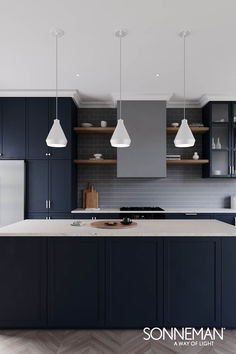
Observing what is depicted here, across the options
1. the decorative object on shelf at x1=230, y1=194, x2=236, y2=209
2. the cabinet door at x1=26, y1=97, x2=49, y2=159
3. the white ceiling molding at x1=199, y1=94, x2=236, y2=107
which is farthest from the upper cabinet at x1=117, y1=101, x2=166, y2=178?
the decorative object on shelf at x1=230, y1=194, x2=236, y2=209

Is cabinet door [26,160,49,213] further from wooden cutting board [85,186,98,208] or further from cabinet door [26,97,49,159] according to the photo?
wooden cutting board [85,186,98,208]

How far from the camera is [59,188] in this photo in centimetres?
377

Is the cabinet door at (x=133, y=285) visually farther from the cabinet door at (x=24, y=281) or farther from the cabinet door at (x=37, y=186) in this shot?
the cabinet door at (x=37, y=186)

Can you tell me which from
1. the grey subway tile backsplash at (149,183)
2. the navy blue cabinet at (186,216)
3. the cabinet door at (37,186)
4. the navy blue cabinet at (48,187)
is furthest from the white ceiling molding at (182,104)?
the cabinet door at (37,186)

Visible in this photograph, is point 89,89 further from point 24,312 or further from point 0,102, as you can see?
point 24,312

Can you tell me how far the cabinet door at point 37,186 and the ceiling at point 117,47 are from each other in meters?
1.14

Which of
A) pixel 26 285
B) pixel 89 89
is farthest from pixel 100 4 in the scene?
pixel 26 285

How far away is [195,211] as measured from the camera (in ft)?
12.5

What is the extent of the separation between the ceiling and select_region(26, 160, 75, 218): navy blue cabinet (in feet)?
3.82

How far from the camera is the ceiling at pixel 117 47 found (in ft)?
6.63

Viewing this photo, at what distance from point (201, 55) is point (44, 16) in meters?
1.73

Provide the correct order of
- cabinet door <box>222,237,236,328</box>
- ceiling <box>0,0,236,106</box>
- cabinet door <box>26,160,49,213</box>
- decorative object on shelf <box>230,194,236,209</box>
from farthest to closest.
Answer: decorative object on shelf <box>230,194,236,209</box>
cabinet door <box>26,160,49,213</box>
cabinet door <box>222,237,236,328</box>
ceiling <box>0,0,236,106</box>

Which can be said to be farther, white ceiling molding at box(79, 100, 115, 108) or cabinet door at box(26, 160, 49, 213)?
white ceiling molding at box(79, 100, 115, 108)

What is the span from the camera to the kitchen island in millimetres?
2119
